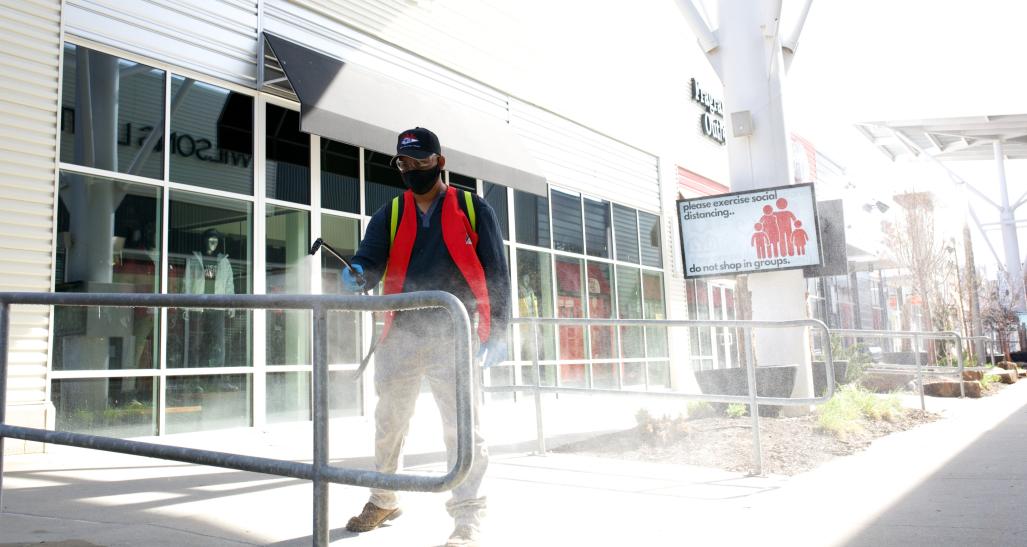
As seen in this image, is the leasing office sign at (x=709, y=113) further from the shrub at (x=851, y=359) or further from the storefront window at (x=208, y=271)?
the storefront window at (x=208, y=271)

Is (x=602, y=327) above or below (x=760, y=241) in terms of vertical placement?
below

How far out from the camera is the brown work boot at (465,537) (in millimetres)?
3170

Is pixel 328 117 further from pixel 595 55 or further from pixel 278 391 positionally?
pixel 595 55

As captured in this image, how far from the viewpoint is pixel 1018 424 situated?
26.8ft

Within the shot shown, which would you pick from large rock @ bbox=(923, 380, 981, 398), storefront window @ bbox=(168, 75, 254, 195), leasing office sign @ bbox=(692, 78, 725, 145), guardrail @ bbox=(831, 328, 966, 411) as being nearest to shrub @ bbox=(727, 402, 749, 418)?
guardrail @ bbox=(831, 328, 966, 411)

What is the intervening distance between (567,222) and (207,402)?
7.69m

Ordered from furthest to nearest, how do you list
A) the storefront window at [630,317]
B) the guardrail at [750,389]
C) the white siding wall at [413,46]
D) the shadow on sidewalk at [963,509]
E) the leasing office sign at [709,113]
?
the leasing office sign at [709,113], the storefront window at [630,317], the white siding wall at [413,46], the guardrail at [750,389], the shadow on sidewalk at [963,509]

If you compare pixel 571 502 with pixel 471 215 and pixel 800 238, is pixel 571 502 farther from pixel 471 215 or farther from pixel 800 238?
pixel 800 238

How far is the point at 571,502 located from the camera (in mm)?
4371

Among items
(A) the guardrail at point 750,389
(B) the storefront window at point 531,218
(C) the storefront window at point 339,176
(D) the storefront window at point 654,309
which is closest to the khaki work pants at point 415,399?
(A) the guardrail at point 750,389

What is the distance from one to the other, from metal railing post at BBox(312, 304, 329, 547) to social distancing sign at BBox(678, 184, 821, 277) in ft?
25.3

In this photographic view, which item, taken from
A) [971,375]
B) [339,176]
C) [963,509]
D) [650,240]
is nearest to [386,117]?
[339,176]

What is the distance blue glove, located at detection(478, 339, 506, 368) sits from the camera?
11.1 ft

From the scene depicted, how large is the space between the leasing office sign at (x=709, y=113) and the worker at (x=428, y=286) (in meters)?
17.2
